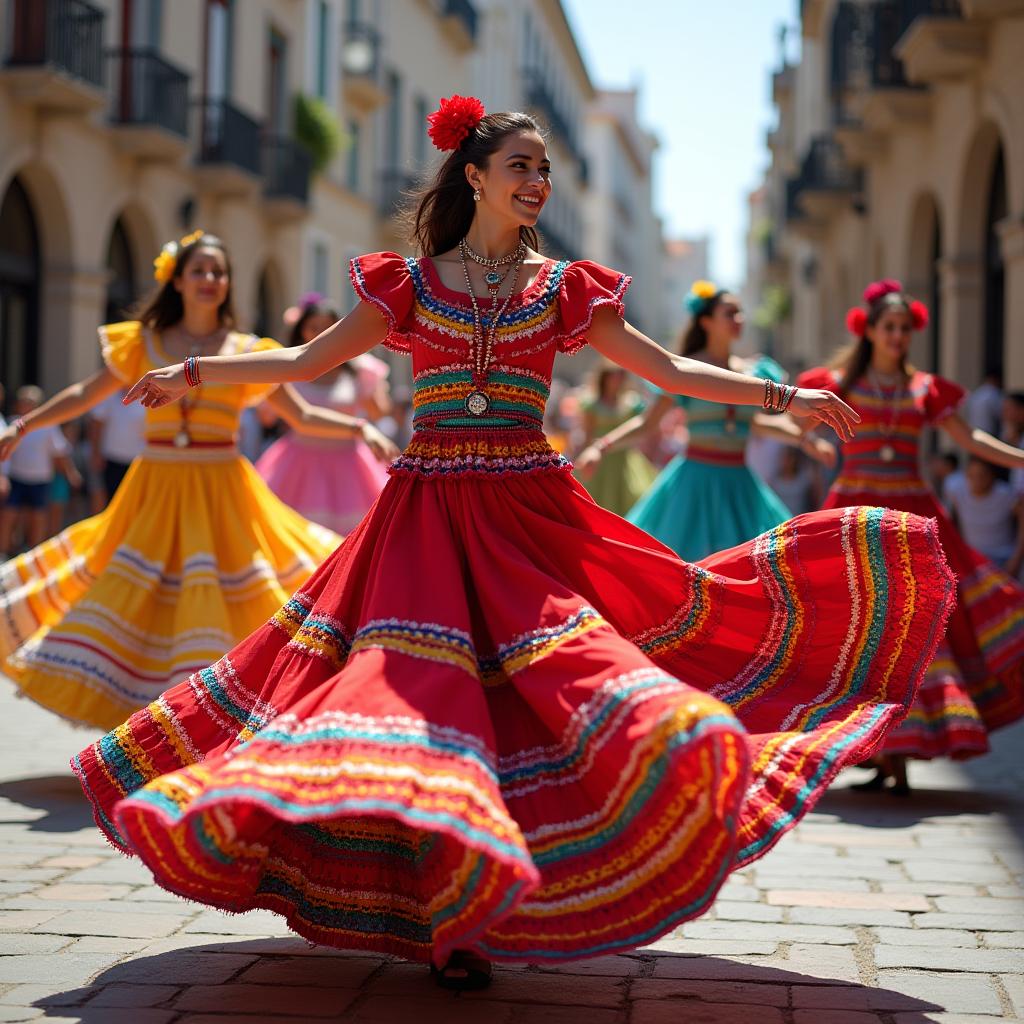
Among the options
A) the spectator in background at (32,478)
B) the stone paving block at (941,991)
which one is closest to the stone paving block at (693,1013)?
the stone paving block at (941,991)

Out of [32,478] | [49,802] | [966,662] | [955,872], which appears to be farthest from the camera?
[32,478]

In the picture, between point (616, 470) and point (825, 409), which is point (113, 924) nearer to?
point (825, 409)

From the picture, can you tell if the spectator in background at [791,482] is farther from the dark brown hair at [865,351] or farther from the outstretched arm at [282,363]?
the outstretched arm at [282,363]

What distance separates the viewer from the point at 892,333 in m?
7.32

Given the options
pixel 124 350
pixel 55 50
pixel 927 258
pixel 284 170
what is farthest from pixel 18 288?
pixel 124 350

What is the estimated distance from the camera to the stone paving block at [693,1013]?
3729mm

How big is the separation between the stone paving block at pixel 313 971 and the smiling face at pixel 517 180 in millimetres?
1887

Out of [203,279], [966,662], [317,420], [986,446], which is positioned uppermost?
[203,279]

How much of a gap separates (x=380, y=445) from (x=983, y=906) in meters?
2.35

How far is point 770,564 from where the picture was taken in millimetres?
4281

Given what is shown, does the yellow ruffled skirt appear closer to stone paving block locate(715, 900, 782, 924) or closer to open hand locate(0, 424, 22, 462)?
open hand locate(0, 424, 22, 462)

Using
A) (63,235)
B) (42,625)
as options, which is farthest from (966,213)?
(42,625)

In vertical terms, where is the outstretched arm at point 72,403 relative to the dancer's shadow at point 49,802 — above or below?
above

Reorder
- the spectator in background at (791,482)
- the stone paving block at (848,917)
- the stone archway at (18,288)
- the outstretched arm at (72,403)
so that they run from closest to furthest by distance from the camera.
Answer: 1. the stone paving block at (848,917)
2. the outstretched arm at (72,403)
3. the spectator in background at (791,482)
4. the stone archway at (18,288)
